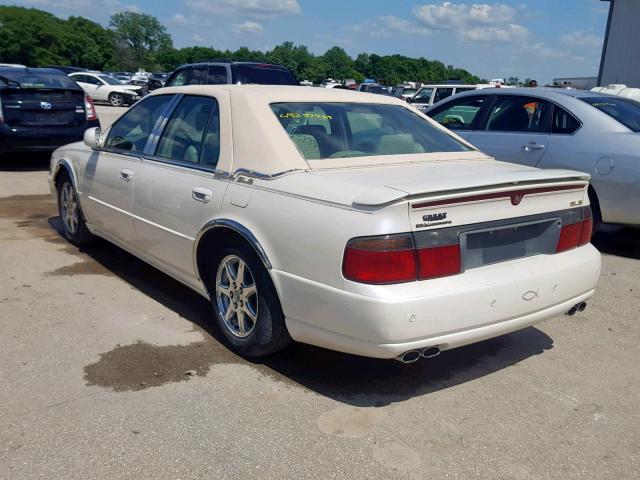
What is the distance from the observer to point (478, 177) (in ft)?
10.3

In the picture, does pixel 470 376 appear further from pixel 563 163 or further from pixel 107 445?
pixel 563 163

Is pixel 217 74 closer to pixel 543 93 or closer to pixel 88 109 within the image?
pixel 88 109

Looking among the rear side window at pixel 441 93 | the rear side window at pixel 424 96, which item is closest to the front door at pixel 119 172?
the rear side window at pixel 441 93

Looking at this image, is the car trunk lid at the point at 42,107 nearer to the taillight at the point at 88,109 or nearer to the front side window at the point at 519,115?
the taillight at the point at 88,109

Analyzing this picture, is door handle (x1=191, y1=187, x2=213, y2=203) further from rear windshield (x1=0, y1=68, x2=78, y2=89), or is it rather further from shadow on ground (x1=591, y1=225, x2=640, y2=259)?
rear windshield (x1=0, y1=68, x2=78, y2=89)

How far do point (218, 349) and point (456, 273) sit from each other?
1.62 m

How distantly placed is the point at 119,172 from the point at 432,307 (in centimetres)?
294

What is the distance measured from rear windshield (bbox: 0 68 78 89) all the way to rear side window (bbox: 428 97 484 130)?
6.50m

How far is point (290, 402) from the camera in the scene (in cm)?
324

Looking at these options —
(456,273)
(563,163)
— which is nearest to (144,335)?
(456,273)

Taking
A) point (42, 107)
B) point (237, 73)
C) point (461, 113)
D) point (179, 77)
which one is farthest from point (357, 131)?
point (179, 77)

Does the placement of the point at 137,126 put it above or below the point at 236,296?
above

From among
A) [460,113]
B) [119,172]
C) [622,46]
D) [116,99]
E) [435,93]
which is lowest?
[116,99]

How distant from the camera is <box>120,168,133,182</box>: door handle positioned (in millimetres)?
4663
